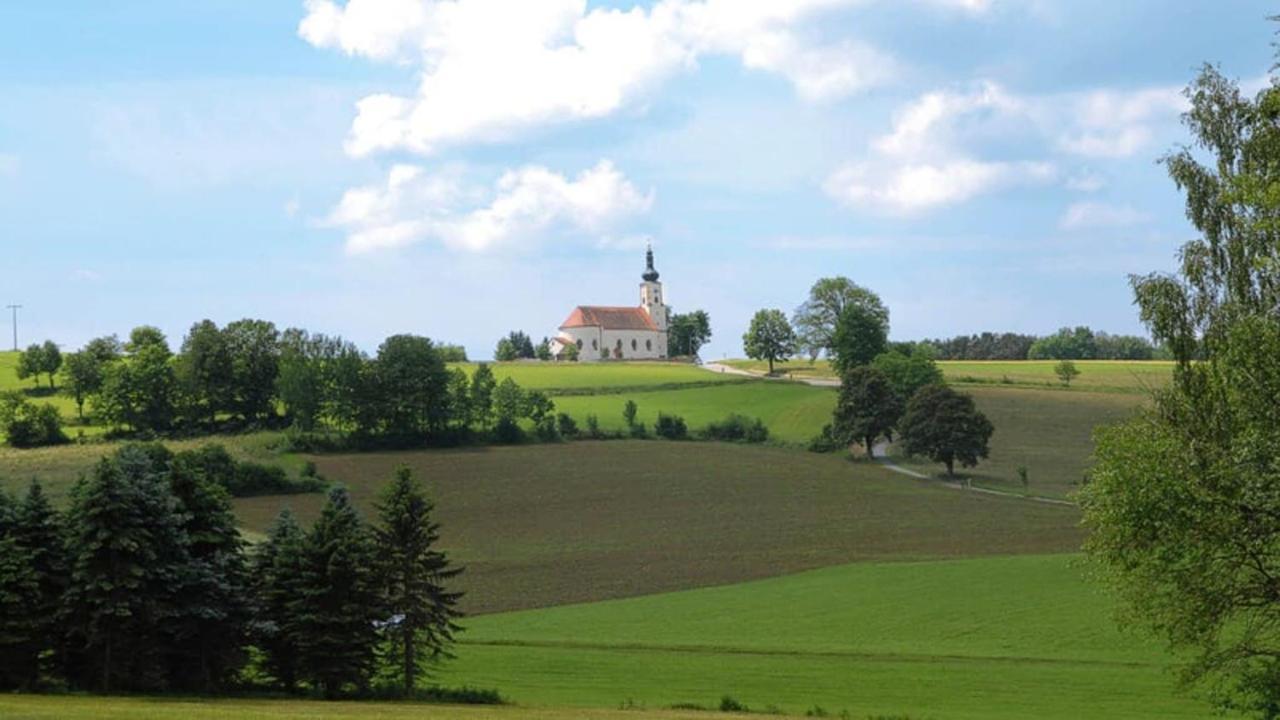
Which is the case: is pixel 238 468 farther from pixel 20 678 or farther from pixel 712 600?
pixel 20 678

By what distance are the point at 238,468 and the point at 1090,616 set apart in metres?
58.9

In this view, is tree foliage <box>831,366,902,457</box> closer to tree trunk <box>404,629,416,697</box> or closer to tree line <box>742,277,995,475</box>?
tree line <box>742,277,995,475</box>

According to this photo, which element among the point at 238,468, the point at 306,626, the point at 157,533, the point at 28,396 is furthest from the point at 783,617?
the point at 28,396

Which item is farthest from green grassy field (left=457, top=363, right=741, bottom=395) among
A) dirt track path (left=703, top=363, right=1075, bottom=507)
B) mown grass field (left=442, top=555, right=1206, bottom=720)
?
mown grass field (left=442, top=555, right=1206, bottom=720)

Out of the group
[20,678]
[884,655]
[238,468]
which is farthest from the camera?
[238,468]

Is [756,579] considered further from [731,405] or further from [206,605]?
[731,405]

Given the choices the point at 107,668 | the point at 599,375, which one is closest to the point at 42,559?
the point at 107,668

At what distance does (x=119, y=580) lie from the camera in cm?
3322

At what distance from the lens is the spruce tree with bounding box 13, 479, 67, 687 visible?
3312cm

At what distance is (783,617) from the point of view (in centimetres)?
4909

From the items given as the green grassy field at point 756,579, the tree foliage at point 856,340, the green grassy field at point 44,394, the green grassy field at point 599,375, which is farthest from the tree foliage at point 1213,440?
the green grassy field at point 599,375

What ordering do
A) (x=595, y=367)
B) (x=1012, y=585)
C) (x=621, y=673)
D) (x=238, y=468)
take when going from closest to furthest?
1. (x=621, y=673)
2. (x=1012, y=585)
3. (x=238, y=468)
4. (x=595, y=367)

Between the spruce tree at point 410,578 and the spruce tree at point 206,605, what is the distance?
13.3 ft

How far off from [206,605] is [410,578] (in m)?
5.59
